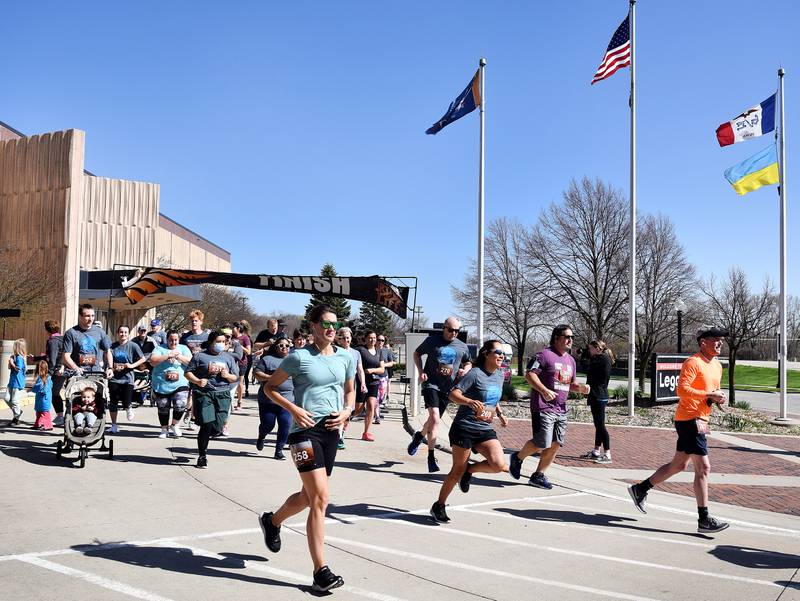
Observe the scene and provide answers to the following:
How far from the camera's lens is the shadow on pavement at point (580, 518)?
6795mm

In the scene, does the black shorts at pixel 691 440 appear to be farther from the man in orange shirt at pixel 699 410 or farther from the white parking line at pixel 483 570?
the white parking line at pixel 483 570

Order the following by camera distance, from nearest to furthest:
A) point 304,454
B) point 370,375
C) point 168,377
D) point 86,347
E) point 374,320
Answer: point 304,454
point 86,347
point 168,377
point 370,375
point 374,320

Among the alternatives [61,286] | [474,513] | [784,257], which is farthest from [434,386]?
[61,286]

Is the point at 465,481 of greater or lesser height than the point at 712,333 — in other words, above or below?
below

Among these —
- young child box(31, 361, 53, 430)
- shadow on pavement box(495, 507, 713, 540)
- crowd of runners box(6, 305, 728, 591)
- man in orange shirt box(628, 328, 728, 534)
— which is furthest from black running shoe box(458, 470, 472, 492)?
young child box(31, 361, 53, 430)

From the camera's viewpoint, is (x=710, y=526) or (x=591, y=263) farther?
(x=591, y=263)

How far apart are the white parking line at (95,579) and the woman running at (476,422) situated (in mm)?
2835

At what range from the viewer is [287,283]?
16047mm

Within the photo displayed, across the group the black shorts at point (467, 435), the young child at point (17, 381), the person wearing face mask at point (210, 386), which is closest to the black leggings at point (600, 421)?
the black shorts at point (467, 435)

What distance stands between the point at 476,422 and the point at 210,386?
393 centimetres

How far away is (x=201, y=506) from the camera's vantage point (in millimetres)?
6910

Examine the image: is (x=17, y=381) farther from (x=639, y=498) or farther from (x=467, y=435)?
(x=639, y=498)

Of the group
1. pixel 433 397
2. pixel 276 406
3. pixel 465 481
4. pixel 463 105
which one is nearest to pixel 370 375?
pixel 276 406

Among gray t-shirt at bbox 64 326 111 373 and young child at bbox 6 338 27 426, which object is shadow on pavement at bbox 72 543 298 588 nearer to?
gray t-shirt at bbox 64 326 111 373
